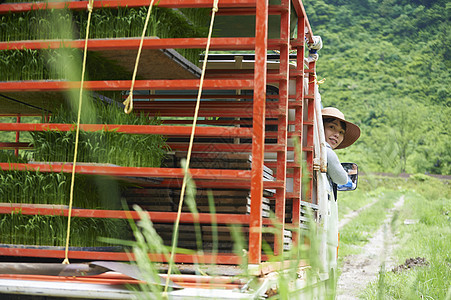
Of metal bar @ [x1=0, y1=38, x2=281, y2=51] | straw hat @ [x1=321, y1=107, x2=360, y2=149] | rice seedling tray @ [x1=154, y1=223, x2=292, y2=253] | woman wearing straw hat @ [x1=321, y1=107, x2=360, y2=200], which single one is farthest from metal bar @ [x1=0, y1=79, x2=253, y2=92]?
straw hat @ [x1=321, y1=107, x2=360, y2=149]

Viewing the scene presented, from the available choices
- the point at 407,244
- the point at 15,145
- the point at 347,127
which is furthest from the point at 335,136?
the point at 407,244

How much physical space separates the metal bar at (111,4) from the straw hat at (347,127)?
108 inches

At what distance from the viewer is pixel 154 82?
3.11 metres

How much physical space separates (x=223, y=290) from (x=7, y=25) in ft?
7.34

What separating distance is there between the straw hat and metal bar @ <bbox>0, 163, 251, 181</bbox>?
9.45 feet

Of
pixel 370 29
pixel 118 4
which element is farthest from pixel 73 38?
pixel 370 29

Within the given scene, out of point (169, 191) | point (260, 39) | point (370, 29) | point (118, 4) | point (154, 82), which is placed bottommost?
point (169, 191)

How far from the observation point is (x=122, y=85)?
3168 millimetres

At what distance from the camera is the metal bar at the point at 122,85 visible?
2989 mm

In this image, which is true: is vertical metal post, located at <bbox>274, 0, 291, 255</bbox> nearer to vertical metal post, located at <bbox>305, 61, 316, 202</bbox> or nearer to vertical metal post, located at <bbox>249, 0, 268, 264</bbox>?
vertical metal post, located at <bbox>249, 0, 268, 264</bbox>

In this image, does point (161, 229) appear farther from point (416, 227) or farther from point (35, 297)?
point (416, 227)

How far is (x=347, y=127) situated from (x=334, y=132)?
0.85ft

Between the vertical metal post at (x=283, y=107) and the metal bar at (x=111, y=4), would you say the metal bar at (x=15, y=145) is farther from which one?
the vertical metal post at (x=283, y=107)

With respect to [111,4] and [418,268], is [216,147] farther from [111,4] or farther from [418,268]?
[418,268]
